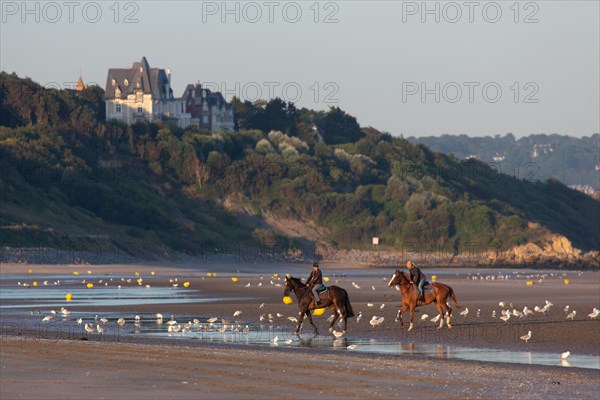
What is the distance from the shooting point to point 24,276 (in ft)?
173

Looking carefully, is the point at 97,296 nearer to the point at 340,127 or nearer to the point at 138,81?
the point at 138,81

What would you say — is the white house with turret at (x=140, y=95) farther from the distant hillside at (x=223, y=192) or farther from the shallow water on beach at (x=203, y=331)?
the shallow water on beach at (x=203, y=331)

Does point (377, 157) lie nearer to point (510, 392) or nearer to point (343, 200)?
point (343, 200)

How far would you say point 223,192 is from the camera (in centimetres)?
9762

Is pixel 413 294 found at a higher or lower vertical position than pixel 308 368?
higher

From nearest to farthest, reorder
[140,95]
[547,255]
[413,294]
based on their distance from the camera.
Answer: [413,294] → [547,255] → [140,95]

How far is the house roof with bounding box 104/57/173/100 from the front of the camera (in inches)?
4968

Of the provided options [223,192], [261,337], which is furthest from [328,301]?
[223,192]

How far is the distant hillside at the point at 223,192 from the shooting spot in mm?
79375

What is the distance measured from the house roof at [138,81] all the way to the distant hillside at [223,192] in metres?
5.89

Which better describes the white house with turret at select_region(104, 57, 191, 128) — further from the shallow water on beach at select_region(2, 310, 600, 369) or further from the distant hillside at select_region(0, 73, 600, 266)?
the shallow water on beach at select_region(2, 310, 600, 369)

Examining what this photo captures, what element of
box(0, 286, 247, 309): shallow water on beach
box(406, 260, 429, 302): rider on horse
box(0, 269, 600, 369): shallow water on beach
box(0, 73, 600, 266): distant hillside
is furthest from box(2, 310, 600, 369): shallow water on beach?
box(0, 73, 600, 266): distant hillside

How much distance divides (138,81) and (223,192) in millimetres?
34468

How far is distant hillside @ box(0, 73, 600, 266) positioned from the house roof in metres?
5.89
